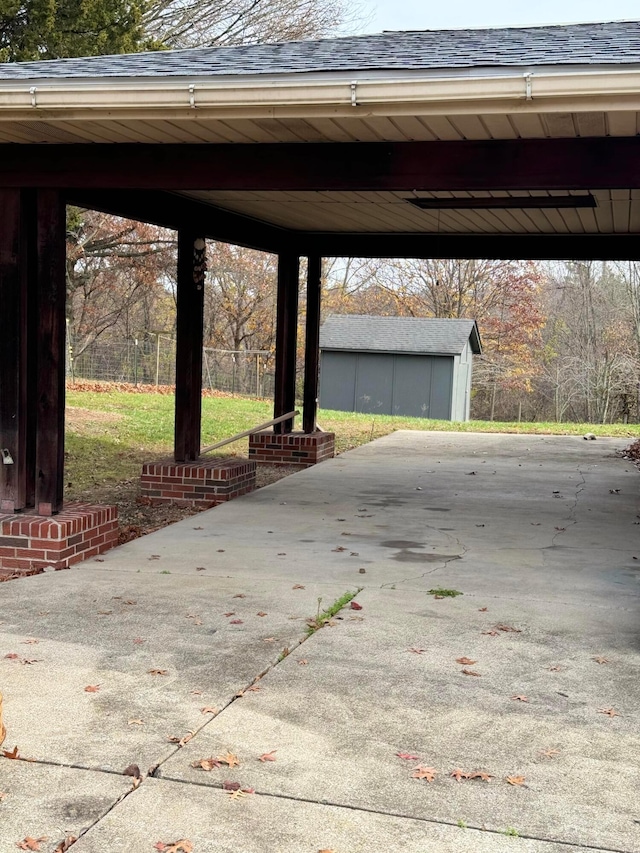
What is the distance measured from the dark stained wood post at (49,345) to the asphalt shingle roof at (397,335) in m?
21.3

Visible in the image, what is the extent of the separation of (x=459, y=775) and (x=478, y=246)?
819cm

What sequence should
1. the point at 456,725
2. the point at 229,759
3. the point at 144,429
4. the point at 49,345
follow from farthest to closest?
the point at 144,429 < the point at 49,345 < the point at 456,725 < the point at 229,759

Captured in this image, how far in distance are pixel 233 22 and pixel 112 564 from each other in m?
16.0

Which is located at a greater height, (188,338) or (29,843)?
(188,338)

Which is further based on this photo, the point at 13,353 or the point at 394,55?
the point at 13,353

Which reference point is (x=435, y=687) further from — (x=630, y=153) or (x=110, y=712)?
(x=630, y=153)

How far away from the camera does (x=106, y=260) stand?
86.3ft

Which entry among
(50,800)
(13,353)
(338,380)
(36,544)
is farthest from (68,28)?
(338,380)

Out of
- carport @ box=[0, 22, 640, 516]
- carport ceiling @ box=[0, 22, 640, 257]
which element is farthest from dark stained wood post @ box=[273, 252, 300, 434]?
carport ceiling @ box=[0, 22, 640, 257]

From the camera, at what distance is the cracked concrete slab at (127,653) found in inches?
130

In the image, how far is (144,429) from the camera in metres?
14.1

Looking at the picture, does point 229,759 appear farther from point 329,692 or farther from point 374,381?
point 374,381

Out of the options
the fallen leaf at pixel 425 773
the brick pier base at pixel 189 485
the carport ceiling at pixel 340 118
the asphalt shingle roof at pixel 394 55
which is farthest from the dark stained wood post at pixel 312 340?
the fallen leaf at pixel 425 773

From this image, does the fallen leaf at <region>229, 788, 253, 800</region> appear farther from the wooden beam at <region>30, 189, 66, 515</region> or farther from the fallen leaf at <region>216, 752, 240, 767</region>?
the wooden beam at <region>30, 189, 66, 515</region>
